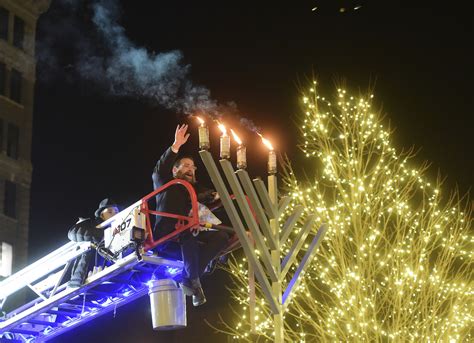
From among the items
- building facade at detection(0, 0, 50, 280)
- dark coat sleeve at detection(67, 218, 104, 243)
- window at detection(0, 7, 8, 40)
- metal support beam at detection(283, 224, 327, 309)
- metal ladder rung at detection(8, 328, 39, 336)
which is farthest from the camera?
window at detection(0, 7, 8, 40)

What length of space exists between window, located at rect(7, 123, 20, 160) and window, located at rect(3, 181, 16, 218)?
50.9 inches

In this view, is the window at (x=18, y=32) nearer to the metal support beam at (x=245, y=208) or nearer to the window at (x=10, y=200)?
the window at (x=10, y=200)

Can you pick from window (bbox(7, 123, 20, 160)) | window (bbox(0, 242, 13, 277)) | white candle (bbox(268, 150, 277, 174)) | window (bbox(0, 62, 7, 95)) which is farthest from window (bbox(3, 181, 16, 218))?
white candle (bbox(268, 150, 277, 174))

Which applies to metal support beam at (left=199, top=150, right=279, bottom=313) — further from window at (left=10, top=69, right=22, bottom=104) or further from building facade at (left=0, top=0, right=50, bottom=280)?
window at (left=10, top=69, right=22, bottom=104)

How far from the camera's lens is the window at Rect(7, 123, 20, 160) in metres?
34.1

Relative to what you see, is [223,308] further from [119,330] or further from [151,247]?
[151,247]

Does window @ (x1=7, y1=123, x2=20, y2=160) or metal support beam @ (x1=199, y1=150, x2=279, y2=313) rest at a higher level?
window @ (x1=7, y1=123, x2=20, y2=160)

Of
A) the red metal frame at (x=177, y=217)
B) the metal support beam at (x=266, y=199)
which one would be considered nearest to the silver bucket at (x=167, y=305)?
the red metal frame at (x=177, y=217)

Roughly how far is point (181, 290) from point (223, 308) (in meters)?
17.0

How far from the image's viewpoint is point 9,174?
33.3 meters

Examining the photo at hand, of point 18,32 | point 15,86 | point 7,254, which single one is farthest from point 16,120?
point 7,254

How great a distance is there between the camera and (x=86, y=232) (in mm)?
9086

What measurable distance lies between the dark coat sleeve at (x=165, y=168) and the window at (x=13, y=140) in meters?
26.3

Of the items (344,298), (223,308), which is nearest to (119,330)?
(223,308)
